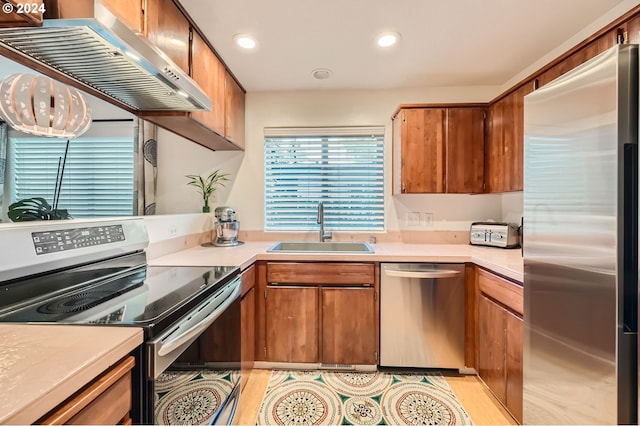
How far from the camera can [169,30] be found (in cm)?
148

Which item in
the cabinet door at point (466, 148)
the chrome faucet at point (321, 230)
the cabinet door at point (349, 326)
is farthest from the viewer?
the chrome faucet at point (321, 230)

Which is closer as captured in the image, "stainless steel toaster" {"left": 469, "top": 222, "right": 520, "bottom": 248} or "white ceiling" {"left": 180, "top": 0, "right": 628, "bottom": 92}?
"white ceiling" {"left": 180, "top": 0, "right": 628, "bottom": 92}

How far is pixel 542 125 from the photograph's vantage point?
1172mm

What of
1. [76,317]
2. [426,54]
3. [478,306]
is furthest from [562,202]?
[76,317]

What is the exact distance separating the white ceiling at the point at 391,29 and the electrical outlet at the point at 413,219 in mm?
1237

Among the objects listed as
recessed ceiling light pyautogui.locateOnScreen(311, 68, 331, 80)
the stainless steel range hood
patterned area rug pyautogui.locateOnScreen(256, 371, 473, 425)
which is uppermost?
recessed ceiling light pyautogui.locateOnScreen(311, 68, 331, 80)

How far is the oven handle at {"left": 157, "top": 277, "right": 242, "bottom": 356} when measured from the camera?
84 centimetres

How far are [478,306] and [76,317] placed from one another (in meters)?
2.20

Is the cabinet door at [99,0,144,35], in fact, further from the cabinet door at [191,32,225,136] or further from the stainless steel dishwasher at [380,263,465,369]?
the stainless steel dishwasher at [380,263,465,369]

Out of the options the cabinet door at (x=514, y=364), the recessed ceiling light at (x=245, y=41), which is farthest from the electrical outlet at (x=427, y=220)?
the recessed ceiling light at (x=245, y=41)

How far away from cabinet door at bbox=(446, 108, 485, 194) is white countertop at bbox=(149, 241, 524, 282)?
1.96 ft

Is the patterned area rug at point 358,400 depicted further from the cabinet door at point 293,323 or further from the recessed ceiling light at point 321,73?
the recessed ceiling light at point 321,73

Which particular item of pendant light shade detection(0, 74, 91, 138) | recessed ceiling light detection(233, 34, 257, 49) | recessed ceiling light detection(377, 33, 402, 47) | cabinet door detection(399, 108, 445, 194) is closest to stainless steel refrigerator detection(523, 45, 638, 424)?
recessed ceiling light detection(377, 33, 402, 47)

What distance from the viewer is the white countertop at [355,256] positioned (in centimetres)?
175
